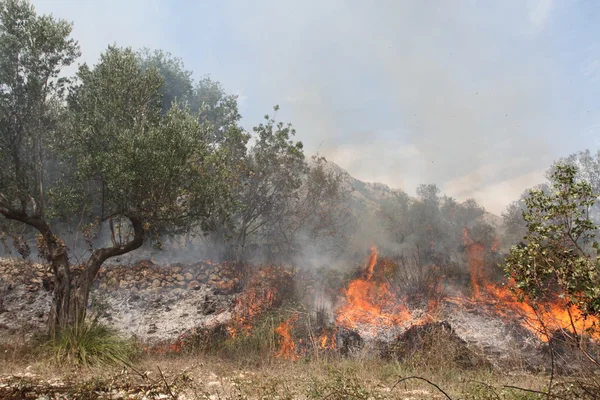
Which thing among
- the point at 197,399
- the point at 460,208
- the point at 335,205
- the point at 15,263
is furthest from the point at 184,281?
the point at 460,208

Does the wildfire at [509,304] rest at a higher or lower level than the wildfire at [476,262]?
lower

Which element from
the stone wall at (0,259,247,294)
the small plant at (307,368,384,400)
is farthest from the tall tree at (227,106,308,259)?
the small plant at (307,368,384,400)

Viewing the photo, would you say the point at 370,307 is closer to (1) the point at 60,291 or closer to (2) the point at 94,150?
(1) the point at 60,291

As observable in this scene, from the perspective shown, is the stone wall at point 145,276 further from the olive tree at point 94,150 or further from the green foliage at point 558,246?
the green foliage at point 558,246

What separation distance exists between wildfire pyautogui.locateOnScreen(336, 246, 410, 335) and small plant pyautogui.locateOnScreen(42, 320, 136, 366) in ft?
30.8

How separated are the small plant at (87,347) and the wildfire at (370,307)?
9.40 m

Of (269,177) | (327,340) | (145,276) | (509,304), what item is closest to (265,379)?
(327,340)

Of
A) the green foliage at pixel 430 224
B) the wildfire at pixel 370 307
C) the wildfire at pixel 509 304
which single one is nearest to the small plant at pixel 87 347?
the wildfire at pixel 370 307

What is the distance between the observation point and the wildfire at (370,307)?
17.4 metres

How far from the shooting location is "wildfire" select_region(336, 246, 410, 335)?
1741 cm

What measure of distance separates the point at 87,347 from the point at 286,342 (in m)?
7.09

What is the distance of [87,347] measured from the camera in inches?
435

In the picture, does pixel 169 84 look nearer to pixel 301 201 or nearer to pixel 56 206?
pixel 301 201

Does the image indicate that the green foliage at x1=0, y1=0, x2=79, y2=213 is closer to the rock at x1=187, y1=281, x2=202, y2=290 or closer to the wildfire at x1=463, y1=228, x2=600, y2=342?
the rock at x1=187, y1=281, x2=202, y2=290
